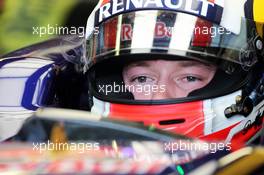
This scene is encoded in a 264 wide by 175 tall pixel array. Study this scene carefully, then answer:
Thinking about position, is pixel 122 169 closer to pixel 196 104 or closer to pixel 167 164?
pixel 167 164

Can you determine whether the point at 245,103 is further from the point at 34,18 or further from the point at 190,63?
the point at 34,18

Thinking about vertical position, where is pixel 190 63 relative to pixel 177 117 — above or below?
above

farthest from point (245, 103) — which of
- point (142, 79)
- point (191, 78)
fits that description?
point (142, 79)

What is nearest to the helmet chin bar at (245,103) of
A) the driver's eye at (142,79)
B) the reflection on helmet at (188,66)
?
the reflection on helmet at (188,66)

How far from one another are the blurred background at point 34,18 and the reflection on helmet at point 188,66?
1.44m

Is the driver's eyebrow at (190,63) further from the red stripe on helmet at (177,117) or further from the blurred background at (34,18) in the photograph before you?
the blurred background at (34,18)

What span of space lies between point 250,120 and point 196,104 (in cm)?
18

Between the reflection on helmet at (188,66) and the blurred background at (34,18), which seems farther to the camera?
the blurred background at (34,18)

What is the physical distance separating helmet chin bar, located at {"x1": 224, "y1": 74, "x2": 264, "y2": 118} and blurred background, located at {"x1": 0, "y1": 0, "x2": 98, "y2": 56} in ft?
5.27

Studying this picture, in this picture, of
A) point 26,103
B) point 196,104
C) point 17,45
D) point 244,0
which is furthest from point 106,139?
point 17,45

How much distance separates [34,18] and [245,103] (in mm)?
1926

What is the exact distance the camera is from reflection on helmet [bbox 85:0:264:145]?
1.62 m

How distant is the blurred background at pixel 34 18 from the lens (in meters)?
3.19

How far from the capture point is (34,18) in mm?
3312
